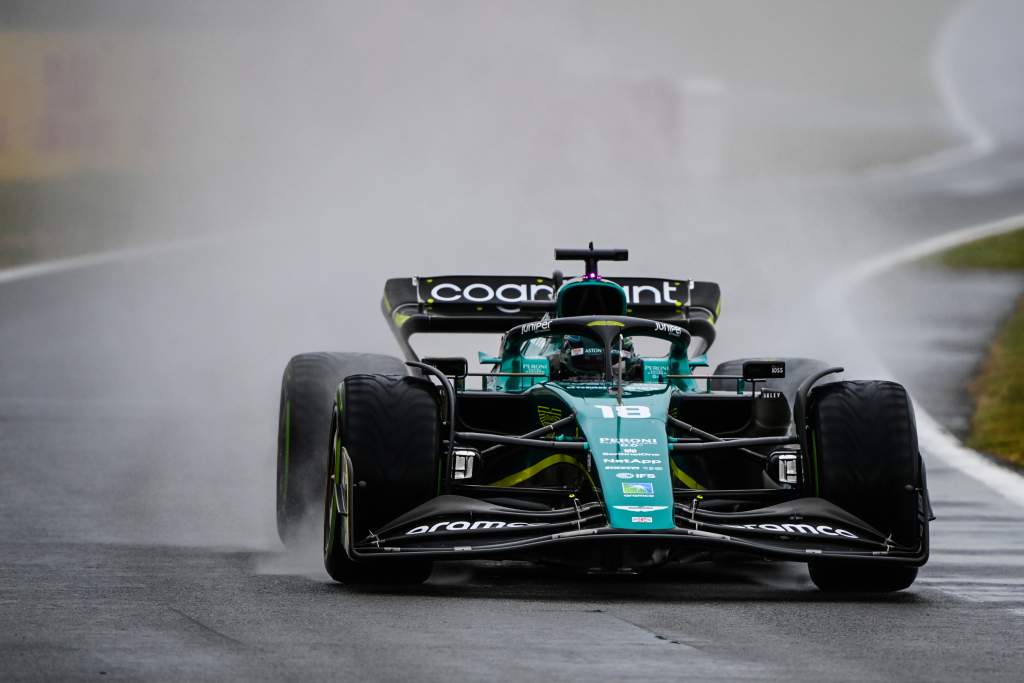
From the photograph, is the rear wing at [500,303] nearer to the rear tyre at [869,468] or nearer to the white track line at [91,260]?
the rear tyre at [869,468]

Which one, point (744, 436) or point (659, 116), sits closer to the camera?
point (744, 436)

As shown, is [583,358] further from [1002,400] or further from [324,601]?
[1002,400]

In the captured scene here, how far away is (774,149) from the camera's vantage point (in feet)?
169

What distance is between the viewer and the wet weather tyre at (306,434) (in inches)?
505

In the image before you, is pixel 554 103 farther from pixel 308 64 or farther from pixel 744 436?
pixel 744 436

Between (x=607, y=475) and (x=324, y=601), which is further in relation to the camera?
(x=607, y=475)

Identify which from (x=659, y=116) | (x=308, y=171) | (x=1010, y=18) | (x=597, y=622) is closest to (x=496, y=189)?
(x=308, y=171)

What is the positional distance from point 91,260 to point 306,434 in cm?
2104

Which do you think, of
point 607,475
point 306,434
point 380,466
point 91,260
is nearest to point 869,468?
point 607,475

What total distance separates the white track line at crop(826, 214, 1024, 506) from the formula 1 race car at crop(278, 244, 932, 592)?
434cm

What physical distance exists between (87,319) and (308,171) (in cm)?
1626

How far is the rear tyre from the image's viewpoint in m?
10.7

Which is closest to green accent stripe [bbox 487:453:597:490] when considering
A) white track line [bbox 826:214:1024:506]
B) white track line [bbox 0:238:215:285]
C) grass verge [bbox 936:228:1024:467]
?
white track line [bbox 826:214:1024:506]

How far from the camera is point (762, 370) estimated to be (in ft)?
39.2
